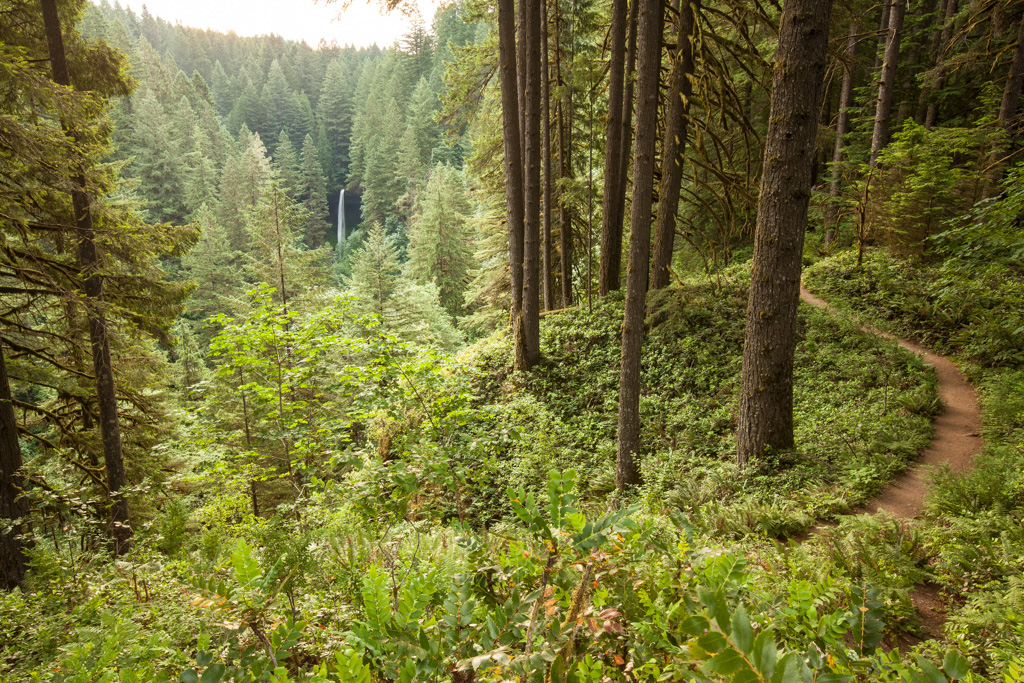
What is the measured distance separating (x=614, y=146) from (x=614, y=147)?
0.02 m

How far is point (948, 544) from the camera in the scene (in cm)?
350

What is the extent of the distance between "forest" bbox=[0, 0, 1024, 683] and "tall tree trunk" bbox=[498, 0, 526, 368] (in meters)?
0.07

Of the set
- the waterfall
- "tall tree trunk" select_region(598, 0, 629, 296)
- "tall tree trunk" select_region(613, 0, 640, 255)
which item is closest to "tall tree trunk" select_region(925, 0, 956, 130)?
"tall tree trunk" select_region(613, 0, 640, 255)

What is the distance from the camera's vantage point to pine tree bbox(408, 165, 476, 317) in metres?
26.6

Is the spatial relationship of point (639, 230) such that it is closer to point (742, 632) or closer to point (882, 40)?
point (742, 632)

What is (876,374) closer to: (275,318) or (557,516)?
(557,516)

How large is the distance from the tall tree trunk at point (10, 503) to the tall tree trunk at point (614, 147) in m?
10.7

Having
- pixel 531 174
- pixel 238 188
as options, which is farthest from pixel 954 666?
pixel 238 188

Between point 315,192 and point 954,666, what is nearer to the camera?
point 954,666

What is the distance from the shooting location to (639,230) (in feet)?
20.6

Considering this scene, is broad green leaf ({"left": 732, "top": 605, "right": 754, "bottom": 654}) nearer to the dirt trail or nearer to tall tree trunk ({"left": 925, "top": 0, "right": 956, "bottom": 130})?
the dirt trail

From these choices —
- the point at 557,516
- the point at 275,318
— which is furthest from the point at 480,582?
the point at 275,318

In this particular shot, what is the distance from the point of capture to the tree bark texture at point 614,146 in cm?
1016

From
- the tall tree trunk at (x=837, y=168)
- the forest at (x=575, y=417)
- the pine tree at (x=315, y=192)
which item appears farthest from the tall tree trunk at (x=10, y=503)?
the pine tree at (x=315, y=192)
